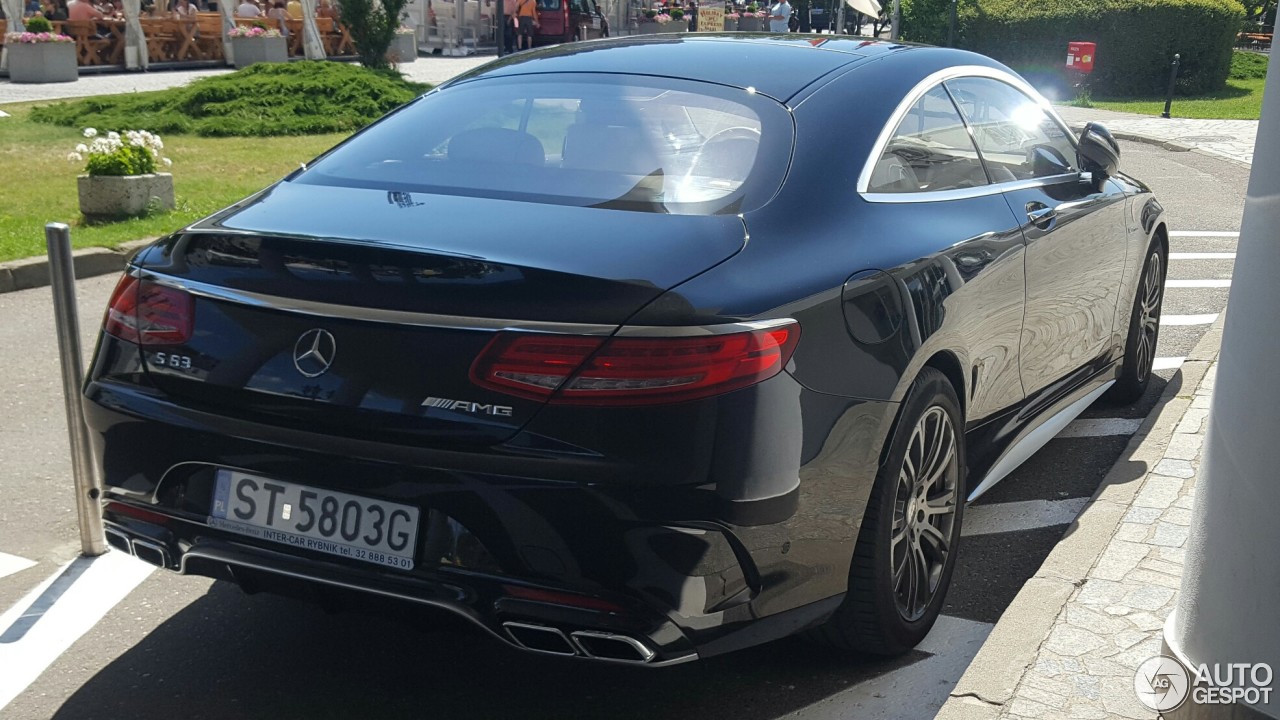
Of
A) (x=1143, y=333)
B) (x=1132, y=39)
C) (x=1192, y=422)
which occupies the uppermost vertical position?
(x=1132, y=39)

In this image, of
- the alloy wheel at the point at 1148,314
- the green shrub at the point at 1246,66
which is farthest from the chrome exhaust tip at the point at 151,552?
the green shrub at the point at 1246,66

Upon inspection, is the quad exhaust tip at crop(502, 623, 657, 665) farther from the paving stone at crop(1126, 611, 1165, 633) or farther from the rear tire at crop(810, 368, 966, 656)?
the paving stone at crop(1126, 611, 1165, 633)

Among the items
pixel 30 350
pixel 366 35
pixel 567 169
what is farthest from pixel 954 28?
pixel 567 169

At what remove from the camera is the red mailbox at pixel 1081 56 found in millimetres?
29297

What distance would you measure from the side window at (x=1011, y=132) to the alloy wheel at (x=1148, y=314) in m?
0.99

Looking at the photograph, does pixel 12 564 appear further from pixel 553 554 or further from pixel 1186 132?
pixel 1186 132

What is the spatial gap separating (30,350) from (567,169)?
451 cm

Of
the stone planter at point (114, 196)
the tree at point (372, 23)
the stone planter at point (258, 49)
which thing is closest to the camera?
the stone planter at point (114, 196)

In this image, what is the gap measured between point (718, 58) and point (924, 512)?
144cm

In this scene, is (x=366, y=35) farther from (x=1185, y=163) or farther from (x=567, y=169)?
(x=567, y=169)

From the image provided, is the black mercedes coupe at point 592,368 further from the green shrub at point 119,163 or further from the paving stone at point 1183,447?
the green shrub at point 119,163

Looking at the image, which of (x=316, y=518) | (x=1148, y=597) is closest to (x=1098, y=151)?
(x=1148, y=597)

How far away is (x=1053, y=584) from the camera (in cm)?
385

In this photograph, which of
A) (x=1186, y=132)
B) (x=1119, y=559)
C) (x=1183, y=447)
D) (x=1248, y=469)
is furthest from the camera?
(x=1186, y=132)
